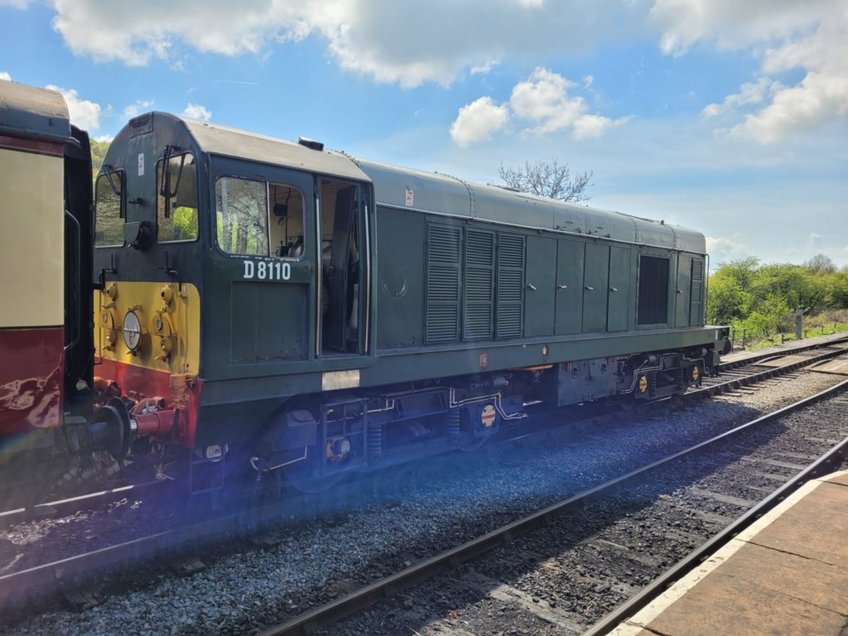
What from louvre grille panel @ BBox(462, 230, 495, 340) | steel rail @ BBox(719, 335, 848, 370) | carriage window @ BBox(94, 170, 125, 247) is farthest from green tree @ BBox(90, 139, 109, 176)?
steel rail @ BBox(719, 335, 848, 370)

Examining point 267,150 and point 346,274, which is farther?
point 346,274

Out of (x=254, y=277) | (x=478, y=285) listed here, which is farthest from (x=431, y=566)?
(x=478, y=285)

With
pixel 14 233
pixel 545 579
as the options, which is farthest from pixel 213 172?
pixel 545 579

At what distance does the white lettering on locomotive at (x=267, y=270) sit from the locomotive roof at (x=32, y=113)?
61.5 inches

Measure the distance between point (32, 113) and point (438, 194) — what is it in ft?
13.7

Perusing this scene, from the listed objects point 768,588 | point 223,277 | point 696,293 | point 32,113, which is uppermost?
point 32,113

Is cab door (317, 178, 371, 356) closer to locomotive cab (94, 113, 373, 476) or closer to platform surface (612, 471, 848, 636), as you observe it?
locomotive cab (94, 113, 373, 476)

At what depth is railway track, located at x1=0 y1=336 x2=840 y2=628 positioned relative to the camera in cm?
418

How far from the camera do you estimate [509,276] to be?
822 centimetres

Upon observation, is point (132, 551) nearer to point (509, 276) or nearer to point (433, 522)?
point (433, 522)

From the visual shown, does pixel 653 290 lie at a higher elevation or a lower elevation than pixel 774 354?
higher

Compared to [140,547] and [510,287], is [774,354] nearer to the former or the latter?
[510,287]

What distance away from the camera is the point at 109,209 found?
6.25 metres

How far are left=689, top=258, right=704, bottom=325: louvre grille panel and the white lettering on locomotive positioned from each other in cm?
976
